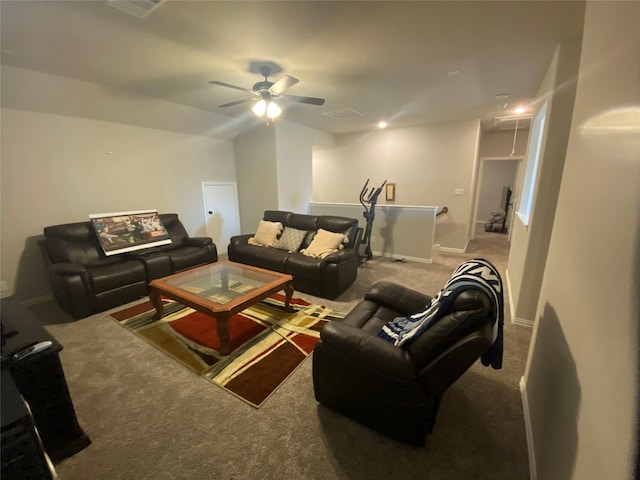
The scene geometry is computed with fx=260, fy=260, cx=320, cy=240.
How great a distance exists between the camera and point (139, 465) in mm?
1421

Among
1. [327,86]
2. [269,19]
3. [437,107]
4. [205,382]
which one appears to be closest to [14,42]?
[269,19]

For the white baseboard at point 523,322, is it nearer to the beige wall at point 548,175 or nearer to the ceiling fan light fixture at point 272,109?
the beige wall at point 548,175

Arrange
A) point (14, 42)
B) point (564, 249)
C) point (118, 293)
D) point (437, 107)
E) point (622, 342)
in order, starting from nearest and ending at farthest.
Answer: point (622, 342)
point (564, 249)
point (14, 42)
point (118, 293)
point (437, 107)

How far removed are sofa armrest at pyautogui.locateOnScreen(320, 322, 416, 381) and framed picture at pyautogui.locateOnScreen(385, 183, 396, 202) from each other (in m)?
4.91

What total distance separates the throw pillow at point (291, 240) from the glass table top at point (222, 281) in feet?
2.87

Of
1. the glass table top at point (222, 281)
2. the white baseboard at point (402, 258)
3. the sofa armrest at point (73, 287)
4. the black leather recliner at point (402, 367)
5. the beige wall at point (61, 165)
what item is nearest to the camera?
the black leather recliner at point (402, 367)

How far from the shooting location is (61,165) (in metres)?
3.40

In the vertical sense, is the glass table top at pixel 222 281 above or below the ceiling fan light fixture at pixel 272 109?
below

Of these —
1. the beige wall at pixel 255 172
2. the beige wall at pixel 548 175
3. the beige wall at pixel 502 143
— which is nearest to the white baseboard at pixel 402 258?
the beige wall at pixel 548 175

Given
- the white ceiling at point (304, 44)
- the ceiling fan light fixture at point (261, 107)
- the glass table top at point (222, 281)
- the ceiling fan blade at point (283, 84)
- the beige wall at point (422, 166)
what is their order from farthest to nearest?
the beige wall at point (422, 166)
the ceiling fan light fixture at point (261, 107)
the glass table top at point (222, 281)
the ceiling fan blade at point (283, 84)
the white ceiling at point (304, 44)

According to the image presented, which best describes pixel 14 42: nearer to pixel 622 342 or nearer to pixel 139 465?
pixel 139 465

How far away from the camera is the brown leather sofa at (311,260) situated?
330cm

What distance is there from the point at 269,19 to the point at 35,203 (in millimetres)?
3660

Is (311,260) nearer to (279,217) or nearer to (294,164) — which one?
(279,217)
